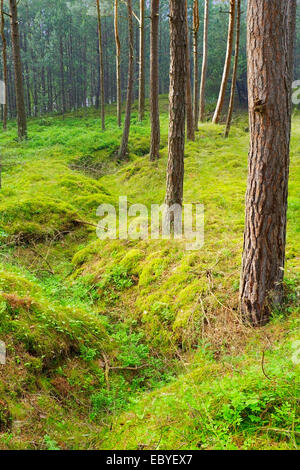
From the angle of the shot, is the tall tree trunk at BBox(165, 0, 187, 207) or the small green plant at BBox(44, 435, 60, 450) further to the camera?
the tall tree trunk at BBox(165, 0, 187, 207)

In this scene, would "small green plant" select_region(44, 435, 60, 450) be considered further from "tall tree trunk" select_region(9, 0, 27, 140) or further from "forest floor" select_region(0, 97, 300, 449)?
"tall tree trunk" select_region(9, 0, 27, 140)

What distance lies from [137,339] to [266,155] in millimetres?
2999

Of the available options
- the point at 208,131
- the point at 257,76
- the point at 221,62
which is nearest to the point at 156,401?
the point at 257,76

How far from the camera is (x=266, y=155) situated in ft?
13.3

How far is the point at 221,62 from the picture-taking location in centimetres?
3578

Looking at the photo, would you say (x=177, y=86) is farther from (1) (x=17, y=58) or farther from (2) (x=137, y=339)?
(1) (x=17, y=58)

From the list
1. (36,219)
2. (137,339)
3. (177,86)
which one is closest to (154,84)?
(177,86)

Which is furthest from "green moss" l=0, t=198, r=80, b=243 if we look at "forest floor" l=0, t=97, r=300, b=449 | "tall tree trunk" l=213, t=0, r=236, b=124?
"tall tree trunk" l=213, t=0, r=236, b=124

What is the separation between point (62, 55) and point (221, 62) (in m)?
18.0

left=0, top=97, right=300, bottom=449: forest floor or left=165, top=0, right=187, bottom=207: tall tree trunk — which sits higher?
left=165, top=0, right=187, bottom=207: tall tree trunk

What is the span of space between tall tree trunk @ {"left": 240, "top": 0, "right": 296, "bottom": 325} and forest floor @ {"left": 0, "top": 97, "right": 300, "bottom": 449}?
0.37 meters

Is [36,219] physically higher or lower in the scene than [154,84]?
lower

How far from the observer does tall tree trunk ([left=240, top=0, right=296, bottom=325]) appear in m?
3.81
